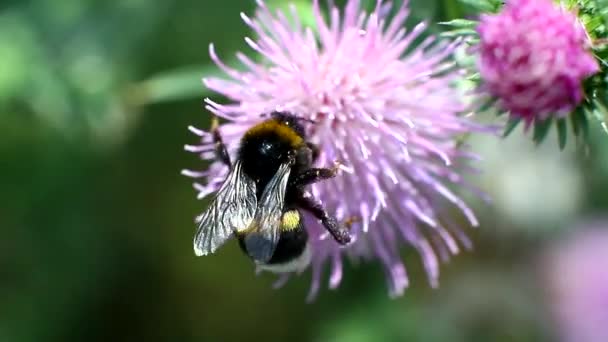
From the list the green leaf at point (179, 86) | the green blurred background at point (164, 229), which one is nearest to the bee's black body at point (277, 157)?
the green leaf at point (179, 86)

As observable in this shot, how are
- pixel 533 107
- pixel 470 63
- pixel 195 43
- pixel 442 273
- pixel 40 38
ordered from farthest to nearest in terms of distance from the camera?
pixel 442 273, pixel 195 43, pixel 40 38, pixel 470 63, pixel 533 107

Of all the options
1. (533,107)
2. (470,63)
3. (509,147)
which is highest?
(470,63)

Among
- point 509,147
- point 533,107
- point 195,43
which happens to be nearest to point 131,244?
point 195,43

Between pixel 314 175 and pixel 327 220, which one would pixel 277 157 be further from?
pixel 327 220

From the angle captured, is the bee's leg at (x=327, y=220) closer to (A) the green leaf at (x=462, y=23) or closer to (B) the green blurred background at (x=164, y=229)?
(A) the green leaf at (x=462, y=23)

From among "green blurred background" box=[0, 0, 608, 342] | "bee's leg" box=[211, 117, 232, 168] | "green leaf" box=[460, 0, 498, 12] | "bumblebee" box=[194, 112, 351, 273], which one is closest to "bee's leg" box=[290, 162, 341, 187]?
"bumblebee" box=[194, 112, 351, 273]

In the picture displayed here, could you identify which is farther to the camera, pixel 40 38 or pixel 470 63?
pixel 40 38

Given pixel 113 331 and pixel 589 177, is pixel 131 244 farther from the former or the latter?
pixel 589 177

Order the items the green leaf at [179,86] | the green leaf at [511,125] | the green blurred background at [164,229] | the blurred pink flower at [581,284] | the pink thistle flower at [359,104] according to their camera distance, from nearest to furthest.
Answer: the green leaf at [511,125], the pink thistle flower at [359,104], the green leaf at [179,86], the green blurred background at [164,229], the blurred pink flower at [581,284]
